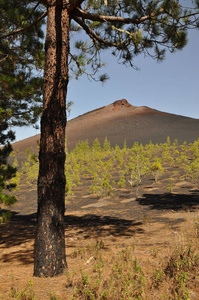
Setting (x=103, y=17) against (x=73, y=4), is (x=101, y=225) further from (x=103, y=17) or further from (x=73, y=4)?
(x=73, y=4)

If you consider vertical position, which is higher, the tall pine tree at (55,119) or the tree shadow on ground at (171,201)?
the tall pine tree at (55,119)

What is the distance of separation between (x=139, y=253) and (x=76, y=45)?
4.40m

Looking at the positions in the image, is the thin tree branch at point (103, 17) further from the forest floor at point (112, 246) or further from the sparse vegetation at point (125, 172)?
the forest floor at point (112, 246)

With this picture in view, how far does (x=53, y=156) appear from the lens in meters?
3.24

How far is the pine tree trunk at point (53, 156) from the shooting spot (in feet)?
10.1

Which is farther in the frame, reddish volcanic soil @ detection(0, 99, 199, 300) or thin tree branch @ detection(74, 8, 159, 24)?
thin tree branch @ detection(74, 8, 159, 24)

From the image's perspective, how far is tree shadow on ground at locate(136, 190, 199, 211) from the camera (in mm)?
7570

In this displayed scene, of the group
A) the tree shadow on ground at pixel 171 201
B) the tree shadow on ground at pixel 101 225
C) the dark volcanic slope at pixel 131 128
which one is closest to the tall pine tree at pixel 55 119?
the tree shadow on ground at pixel 101 225

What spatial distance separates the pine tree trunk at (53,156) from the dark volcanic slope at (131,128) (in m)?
52.9

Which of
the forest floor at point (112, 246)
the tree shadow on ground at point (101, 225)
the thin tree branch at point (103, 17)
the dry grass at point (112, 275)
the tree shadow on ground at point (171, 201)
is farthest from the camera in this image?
the tree shadow on ground at point (171, 201)

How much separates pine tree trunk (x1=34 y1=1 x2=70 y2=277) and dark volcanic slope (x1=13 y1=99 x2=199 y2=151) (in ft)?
174

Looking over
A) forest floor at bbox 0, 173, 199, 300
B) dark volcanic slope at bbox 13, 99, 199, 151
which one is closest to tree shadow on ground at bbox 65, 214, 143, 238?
forest floor at bbox 0, 173, 199, 300

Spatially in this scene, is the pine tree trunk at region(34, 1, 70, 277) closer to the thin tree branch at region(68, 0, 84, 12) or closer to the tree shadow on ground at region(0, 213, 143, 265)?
the thin tree branch at region(68, 0, 84, 12)

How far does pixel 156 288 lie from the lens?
8.05 feet
